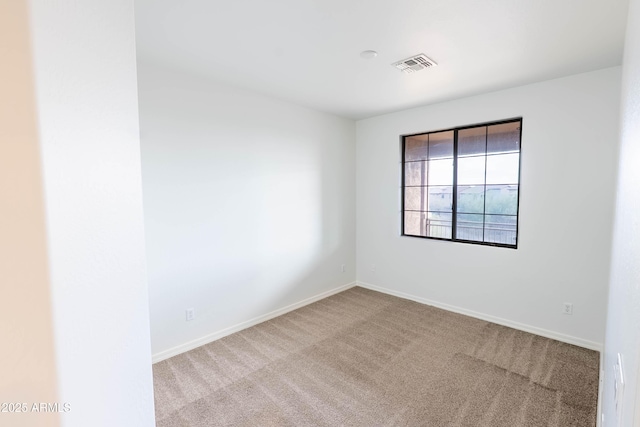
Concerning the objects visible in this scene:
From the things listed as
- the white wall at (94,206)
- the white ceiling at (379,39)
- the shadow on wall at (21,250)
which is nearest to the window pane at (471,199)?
the white ceiling at (379,39)

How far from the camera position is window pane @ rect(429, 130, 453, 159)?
3.83 metres

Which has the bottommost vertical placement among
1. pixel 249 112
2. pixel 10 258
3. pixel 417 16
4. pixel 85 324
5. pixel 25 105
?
pixel 85 324

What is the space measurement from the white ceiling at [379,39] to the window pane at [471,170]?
0.89 meters

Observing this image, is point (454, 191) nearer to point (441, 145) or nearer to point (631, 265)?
point (441, 145)

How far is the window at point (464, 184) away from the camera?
3408mm

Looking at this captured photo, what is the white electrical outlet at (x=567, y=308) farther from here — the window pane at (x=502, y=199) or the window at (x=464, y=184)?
the window pane at (x=502, y=199)

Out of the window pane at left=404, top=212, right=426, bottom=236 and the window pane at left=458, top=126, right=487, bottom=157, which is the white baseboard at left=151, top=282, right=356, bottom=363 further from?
the window pane at left=458, top=126, right=487, bottom=157

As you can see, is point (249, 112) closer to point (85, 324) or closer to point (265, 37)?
point (265, 37)

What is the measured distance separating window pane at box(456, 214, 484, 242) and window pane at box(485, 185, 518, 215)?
18cm

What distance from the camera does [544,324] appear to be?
310 centimetres

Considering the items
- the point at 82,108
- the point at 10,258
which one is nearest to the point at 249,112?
the point at 82,108

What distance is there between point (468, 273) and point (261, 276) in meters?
2.51

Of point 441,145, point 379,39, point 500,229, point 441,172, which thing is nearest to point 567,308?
point 500,229

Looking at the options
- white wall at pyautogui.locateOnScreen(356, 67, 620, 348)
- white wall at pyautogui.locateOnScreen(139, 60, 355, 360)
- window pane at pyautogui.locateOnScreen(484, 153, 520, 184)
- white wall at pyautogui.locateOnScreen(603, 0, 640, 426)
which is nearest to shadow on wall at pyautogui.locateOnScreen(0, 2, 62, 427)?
white wall at pyautogui.locateOnScreen(603, 0, 640, 426)
